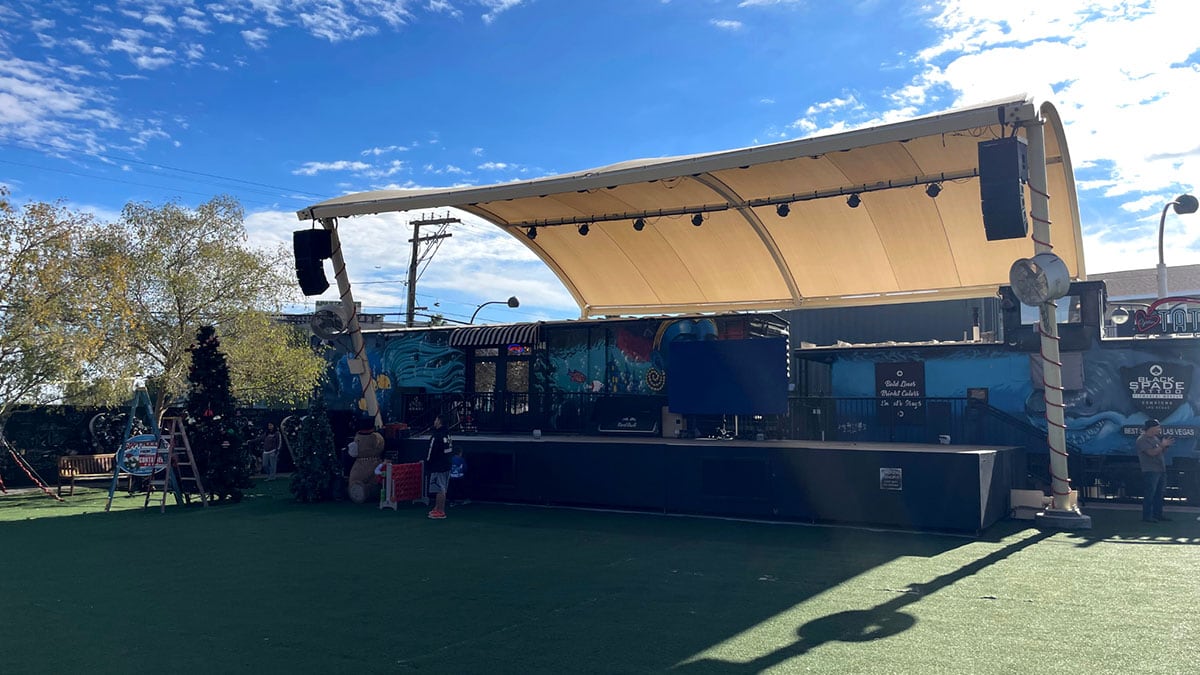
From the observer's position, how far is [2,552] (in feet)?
34.3

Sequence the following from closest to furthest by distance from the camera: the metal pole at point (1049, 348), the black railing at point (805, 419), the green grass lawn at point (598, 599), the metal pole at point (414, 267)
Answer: the green grass lawn at point (598, 599) → the metal pole at point (1049, 348) → the black railing at point (805, 419) → the metal pole at point (414, 267)

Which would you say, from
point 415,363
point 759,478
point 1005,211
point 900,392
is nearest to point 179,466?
point 415,363

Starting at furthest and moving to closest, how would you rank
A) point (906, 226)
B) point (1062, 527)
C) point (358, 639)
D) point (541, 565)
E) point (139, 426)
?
point (139, 426), point (906, 226), point (1062, 527), point (541, 565), point (358, 639)

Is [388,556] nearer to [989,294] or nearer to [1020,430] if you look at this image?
[1020,430]

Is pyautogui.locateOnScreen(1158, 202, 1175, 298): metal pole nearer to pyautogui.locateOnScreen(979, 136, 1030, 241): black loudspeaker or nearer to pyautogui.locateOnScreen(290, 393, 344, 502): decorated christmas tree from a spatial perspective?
pyautogui.locateOnScreen(979, 136, 1030, 241): black loudspeaker

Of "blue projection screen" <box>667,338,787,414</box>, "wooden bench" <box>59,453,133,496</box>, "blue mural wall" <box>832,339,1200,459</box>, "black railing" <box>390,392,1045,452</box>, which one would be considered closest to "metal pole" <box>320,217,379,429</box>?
"black railing" <box>390,392,1045,452</box>

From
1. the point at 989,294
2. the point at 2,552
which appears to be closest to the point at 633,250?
the point at 989,294

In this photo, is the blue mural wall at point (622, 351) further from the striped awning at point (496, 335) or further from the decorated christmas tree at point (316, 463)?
the decorated christmas tree at point (316, 463)

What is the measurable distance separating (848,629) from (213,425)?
43.4 feet

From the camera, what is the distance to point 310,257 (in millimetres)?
16109

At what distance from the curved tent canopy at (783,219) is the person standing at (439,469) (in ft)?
14.1

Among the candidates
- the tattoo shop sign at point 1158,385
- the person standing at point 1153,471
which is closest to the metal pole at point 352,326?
Answer: the person standing at point 1153,471

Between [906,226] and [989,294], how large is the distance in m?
2.66

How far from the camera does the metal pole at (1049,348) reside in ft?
37.8
